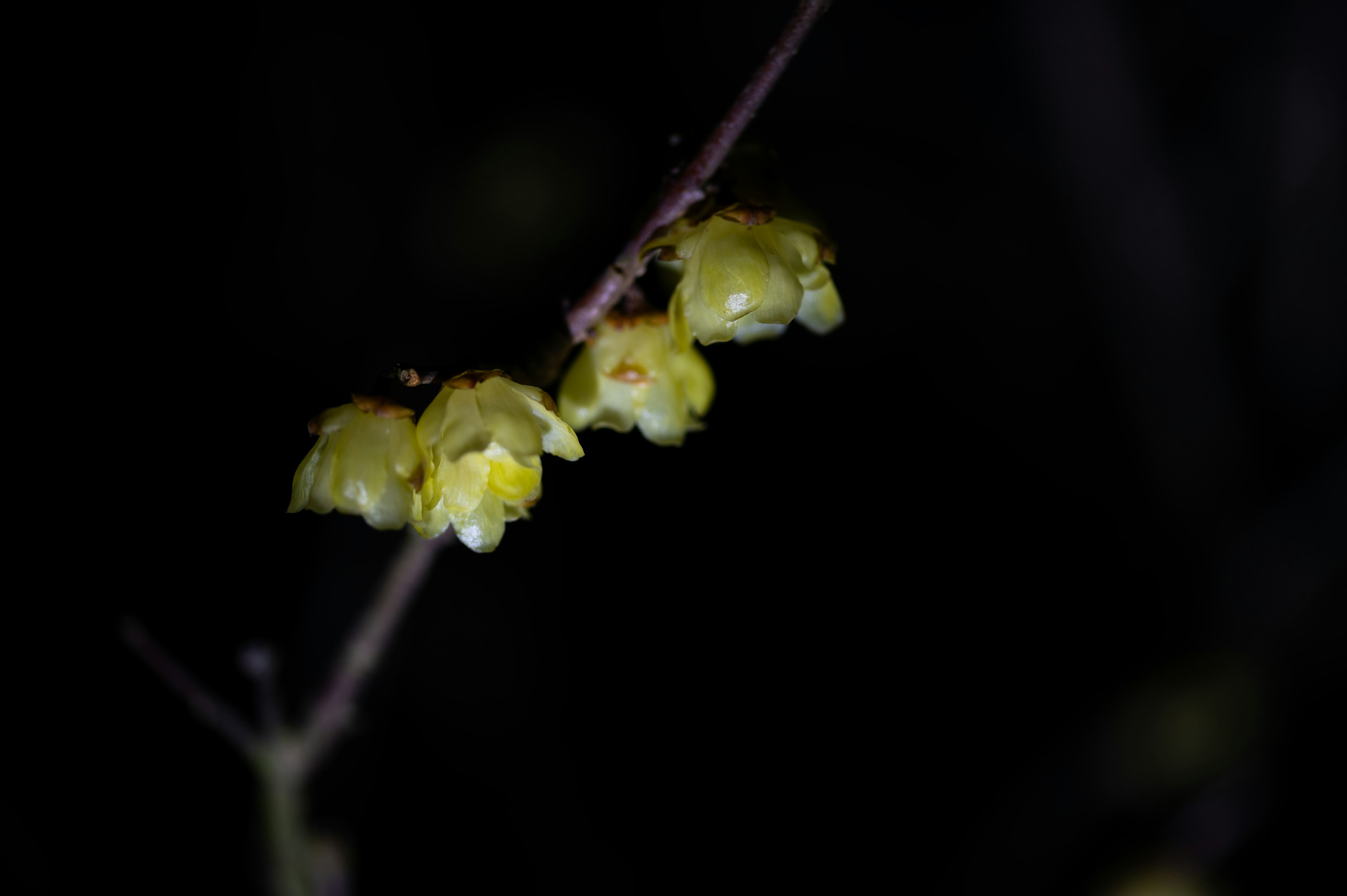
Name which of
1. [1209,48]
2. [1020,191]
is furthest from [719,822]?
[1209,48]

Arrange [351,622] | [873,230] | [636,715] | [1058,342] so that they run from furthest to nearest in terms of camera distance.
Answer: [1058,342], [873,230], [636,715], [351,622]

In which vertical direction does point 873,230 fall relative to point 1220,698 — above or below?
above

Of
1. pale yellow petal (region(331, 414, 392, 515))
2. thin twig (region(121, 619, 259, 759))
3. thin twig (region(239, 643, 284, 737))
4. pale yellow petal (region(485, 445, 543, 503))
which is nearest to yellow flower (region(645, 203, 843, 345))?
pale yellow petal (region(485, 445, 543, 503))

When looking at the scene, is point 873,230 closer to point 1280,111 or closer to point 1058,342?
point 1058,342

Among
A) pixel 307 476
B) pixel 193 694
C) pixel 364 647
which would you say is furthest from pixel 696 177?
pixel 193 694

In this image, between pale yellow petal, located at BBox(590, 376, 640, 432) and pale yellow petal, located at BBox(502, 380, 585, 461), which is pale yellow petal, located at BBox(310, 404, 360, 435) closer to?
pale yellow petal, located at BBox(502, 380, 585, 461)

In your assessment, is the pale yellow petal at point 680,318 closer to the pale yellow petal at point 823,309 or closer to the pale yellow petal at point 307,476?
the pale yellow petal at point 823,309
